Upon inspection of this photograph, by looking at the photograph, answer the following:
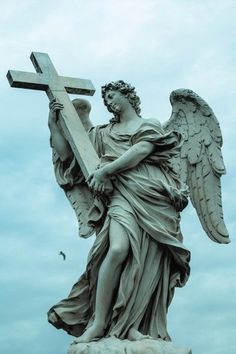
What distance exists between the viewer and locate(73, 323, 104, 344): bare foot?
906 cm

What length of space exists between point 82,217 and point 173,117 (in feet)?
6.23

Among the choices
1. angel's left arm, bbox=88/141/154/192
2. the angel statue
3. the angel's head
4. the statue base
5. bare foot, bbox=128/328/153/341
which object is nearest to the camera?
the statue base

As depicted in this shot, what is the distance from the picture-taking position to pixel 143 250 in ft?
30.7

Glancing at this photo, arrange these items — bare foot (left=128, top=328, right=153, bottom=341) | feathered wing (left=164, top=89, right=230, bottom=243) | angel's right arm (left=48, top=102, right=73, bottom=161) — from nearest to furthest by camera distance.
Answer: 1. bare foot (left=128, top=328, right=153, bottom=341)
2. angel's right arm (left=48, top=102, right=73, bottom=161)
3. feathered wing (left=164, top=89, right=230, bottom=243)

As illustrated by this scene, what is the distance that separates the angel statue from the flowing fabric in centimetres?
1

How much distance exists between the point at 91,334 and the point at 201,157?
2.87 m

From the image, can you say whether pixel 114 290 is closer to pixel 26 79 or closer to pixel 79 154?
pixel 79 154

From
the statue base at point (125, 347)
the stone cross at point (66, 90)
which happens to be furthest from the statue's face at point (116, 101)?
the statue base at point (125, 347)

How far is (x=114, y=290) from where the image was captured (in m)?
9.23

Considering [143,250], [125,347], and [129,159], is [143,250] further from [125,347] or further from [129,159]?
[125,347]

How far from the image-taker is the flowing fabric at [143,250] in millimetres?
9211

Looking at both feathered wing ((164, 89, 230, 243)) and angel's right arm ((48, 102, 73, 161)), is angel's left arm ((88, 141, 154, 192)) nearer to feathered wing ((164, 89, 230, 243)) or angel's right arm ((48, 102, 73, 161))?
angel's right arm ((48, 102, 73, 161))

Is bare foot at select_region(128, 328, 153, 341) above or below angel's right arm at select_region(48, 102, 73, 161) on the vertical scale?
below

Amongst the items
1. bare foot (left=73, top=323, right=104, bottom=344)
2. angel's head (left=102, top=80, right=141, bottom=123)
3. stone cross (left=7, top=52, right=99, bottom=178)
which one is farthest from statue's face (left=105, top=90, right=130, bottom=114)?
bare foot (left=73, top=323, right=104, bottom=344)
